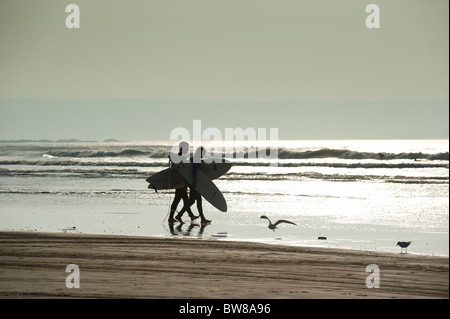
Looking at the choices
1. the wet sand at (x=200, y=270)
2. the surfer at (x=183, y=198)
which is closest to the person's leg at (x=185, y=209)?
the surfer at (x=183, y=198)

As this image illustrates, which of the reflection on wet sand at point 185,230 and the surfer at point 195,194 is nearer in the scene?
the reflection on wet sand at point 185,230

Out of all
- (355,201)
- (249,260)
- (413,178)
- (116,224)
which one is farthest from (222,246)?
(413,178)

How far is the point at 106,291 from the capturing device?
325 inches

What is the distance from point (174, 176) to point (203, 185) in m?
0.69

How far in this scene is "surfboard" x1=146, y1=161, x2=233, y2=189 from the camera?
16.6 metres

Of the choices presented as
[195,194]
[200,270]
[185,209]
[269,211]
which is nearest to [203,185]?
[195,194]

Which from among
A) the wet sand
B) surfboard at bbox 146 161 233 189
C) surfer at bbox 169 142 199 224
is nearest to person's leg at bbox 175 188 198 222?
surfer at bbox 169 142 199 224

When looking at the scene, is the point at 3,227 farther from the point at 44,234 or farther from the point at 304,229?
the point at 304,229

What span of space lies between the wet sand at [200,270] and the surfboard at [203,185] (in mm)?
3657

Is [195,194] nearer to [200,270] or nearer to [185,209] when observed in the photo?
[185,209]

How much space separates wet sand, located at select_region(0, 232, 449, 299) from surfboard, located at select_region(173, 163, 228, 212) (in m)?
3.66

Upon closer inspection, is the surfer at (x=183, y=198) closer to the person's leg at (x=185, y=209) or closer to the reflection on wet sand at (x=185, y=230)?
the person's leg at (x=185, y=209)

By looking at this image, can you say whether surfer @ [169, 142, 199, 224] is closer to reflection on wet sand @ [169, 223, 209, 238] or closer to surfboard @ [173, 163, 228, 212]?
surfboard @ [173, 163, 228, 212]

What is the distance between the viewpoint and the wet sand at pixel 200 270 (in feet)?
27.2
